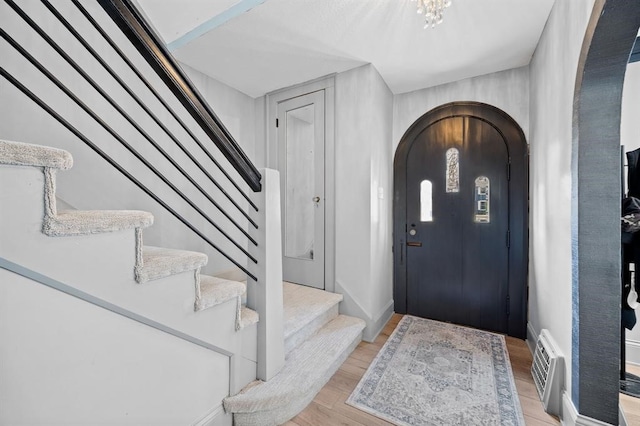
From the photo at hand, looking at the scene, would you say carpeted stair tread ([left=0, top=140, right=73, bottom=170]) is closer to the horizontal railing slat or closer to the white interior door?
Result: the horizontal railing slat

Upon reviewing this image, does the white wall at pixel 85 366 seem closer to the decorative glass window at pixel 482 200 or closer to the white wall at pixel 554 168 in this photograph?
the white wall at pixel 554 168

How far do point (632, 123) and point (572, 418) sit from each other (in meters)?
2.03

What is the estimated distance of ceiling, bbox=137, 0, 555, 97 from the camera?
1.75 metres

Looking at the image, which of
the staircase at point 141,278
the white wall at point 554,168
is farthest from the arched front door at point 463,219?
the staircase at point 141,278

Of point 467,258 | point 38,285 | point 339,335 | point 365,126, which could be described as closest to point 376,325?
point 339,335

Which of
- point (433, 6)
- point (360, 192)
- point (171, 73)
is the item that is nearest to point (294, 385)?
point (360, 192)

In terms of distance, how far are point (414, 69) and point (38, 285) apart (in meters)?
2.90

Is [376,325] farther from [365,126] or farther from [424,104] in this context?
[424,104]

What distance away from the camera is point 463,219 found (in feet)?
8.87

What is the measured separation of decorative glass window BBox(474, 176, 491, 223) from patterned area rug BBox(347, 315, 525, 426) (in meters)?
1.11

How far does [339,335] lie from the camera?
7.05 feet

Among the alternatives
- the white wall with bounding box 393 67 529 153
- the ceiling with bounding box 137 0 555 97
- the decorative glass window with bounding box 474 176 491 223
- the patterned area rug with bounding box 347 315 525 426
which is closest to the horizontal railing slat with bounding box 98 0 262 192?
the ceiling with bounding box 137 0 555 97

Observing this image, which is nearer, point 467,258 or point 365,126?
point 365,126

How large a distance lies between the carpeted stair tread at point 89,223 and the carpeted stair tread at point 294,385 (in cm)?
107
